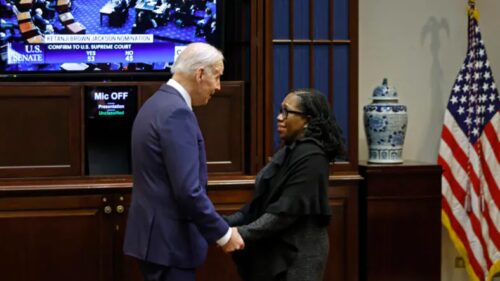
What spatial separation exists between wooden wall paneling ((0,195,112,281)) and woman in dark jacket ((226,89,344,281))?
1.13 m

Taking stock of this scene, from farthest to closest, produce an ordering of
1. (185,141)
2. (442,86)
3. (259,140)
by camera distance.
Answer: (442,86)
(259,140)
(185,141)

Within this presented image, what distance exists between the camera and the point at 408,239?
12.8 ft

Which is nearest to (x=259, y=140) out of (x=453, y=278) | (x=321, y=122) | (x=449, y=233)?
(x=321, y=122)

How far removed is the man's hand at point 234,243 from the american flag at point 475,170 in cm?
212

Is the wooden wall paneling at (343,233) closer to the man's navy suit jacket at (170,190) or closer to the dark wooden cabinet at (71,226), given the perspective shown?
the dark wooden cabinet at (71,226)

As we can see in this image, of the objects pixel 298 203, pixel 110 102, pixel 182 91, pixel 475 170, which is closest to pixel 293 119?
pixel 298 203

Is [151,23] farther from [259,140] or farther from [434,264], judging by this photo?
[434,264]

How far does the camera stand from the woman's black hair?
103 inches

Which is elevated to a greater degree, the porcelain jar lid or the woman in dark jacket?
the porcelain jar lid

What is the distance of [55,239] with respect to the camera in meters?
3.53

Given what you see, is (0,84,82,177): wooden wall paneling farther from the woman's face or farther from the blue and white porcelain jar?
the blue and white porcelain jar

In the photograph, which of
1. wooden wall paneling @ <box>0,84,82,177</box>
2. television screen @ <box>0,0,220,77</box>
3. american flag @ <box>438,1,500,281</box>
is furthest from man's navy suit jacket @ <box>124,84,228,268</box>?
american flag @ <box>438,1,500,281</box>

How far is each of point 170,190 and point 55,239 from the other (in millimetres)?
1376

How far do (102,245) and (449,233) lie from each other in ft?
6.66
